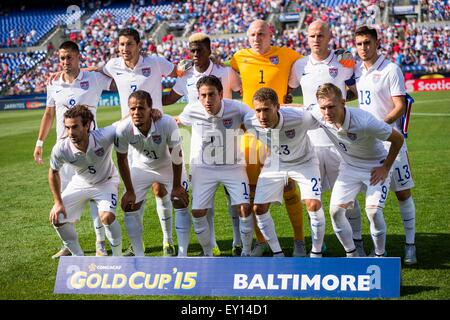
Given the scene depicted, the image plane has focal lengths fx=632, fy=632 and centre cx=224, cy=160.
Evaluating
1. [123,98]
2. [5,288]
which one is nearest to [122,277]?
[5,288]

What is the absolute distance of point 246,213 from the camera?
666 centimetres

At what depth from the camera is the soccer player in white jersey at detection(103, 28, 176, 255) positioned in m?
7.64

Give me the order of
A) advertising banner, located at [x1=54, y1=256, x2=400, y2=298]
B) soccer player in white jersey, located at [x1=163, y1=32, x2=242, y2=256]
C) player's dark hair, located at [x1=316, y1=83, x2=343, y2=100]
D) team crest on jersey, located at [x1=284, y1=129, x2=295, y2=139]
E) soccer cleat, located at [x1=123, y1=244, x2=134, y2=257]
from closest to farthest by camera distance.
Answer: advertising banner, located at [x1=54, y1=256, x2=400, y2=298] → player's dark hair, located at [x1=316, y1=83, x2=343, y2=100] → team crest on jersey, located at [x1=284, y1=129, x2=295, y2=139] → soccer player in white jersey, located at [x1=163, y1=32, x2=242, y2=256] → soccer cleat, located at [x1=123, y1=244, x2=134, y2=257]

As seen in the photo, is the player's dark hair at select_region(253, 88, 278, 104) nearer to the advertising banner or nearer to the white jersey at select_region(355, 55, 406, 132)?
the white jersey at select_region(355, 55, 406, 132)

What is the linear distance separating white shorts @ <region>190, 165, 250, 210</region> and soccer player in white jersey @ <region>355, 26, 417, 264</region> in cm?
162

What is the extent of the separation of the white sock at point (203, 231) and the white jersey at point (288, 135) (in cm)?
99

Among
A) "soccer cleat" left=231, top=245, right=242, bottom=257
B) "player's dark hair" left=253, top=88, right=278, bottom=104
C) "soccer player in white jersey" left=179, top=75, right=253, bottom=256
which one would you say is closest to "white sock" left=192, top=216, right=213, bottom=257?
"soccer player in white jersey" left=179, top=75, right=253, bottom=256

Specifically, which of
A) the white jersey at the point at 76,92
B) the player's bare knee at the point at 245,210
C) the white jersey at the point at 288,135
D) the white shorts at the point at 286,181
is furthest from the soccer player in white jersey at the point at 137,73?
the white jersey at the point at 288,135

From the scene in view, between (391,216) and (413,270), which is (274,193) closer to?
(413,270)

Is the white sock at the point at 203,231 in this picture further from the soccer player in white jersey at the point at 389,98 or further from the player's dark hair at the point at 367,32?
the player's dark hair at the point at 367,32

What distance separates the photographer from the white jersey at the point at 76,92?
26.2 feet

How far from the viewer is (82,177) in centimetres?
715

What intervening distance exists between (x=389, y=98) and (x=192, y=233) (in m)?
Result: 3.40
